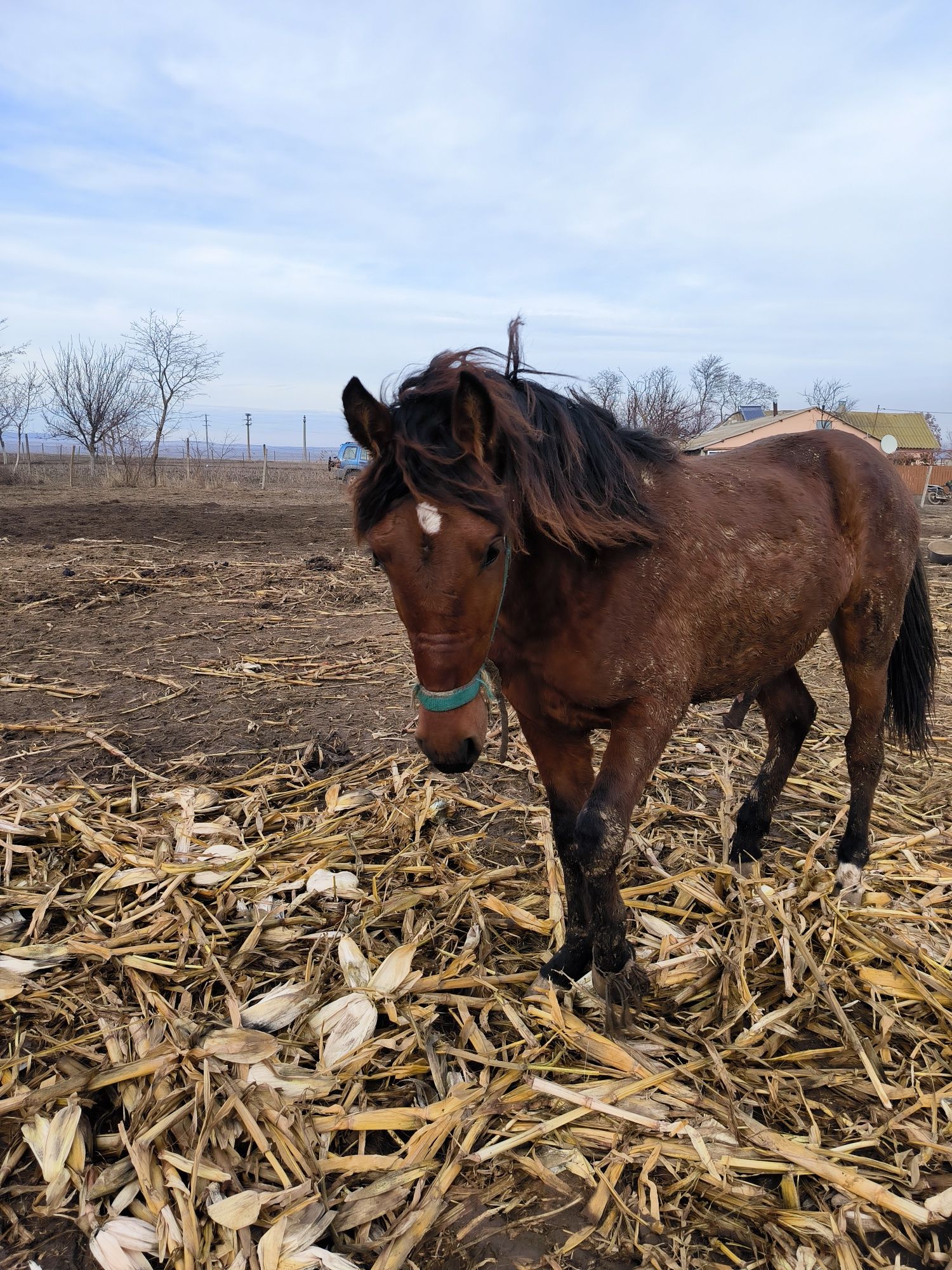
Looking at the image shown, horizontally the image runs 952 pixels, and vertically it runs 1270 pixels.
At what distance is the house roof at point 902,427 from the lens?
49.4 m

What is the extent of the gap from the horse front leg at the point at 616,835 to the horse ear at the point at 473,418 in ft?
3.34

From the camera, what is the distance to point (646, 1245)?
5.86 feet

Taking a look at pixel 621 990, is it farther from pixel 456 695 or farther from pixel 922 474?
pixel 922 474

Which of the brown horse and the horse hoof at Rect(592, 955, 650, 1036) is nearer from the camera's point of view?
the brown horse

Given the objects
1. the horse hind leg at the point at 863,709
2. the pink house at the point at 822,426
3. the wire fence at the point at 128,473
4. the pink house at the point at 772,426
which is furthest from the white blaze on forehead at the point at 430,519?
the pink house at the point at 772,426

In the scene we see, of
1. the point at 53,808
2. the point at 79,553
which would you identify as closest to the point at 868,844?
the point at 53,808

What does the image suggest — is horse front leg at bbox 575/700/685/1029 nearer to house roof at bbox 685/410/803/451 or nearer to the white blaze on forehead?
the white blaze on forehead

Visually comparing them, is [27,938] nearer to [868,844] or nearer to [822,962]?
[822,962]

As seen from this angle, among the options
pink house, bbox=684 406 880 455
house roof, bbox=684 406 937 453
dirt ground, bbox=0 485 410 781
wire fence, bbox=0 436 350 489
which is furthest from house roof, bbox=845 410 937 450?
dirt ground, bbox=0 485 410 781

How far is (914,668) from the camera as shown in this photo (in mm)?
3812

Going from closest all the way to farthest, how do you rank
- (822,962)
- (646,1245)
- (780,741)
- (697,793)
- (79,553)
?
(646,1245) < (822,962) < (780,741) < (697,793) < (79,553)

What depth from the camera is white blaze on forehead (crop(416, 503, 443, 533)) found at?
195 centimetres

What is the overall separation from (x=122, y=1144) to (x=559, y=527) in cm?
221

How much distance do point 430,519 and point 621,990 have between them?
1.76 meters
